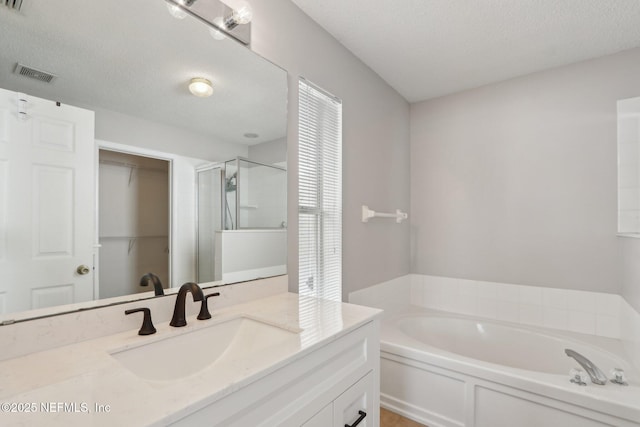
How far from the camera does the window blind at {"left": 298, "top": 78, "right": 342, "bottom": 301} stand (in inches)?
66.7

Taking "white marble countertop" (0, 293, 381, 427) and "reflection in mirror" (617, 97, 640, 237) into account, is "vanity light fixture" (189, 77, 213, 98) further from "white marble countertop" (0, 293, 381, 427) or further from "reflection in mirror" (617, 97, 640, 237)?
"reflection in mirror" (617, 97, 640, 237)

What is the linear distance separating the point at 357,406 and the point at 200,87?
4.40 ft

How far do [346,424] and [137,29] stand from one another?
148cm

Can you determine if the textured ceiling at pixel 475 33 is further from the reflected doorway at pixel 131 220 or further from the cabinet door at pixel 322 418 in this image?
the cabinet door at pixel 322 418

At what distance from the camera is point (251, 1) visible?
4.62 ft

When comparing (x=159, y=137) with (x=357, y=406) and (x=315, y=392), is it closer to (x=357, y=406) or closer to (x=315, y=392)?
(x=315, y=392)

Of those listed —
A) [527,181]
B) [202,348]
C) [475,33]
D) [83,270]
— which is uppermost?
[475,33]

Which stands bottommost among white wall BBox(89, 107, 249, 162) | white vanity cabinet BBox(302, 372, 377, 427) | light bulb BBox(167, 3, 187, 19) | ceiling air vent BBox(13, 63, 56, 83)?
white vanity cabinet BBox(302, 372, 377, 427)

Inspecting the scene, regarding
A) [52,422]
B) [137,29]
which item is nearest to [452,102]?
[137,29]

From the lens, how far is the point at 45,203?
84cm

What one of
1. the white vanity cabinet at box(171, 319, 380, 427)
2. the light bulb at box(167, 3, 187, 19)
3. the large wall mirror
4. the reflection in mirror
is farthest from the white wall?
the reflection in mirror

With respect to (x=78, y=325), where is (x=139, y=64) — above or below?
above

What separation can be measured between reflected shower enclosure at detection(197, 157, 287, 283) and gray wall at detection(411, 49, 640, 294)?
5.80 ft

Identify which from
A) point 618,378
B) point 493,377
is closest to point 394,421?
point 493,377
